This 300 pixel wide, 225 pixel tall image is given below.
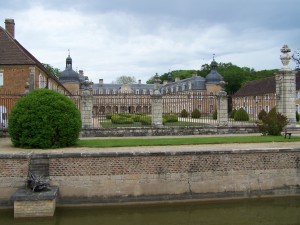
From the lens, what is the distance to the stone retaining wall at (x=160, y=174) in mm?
10578

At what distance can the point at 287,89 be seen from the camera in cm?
1834

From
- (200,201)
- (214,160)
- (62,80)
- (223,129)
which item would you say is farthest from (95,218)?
(62,80)

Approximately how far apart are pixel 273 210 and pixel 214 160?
2154 mm

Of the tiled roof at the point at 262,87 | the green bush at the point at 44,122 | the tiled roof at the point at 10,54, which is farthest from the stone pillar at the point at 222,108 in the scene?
the tiled roof at the point at 262,87

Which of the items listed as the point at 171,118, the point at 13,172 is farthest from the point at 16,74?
the point at 13,172

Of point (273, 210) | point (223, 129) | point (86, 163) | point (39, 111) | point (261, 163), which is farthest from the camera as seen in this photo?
point (223, 129)

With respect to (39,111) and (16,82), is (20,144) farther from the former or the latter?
(16,82)

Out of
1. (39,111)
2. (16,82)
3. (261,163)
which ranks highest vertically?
(16,82)

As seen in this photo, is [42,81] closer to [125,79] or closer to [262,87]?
[262,87]

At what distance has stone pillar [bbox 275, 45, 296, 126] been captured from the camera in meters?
18.3

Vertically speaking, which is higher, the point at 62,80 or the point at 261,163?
the point at 62,80

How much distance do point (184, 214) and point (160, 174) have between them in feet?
5.10

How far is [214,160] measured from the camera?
11.2 m

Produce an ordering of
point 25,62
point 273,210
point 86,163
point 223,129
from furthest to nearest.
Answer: point 25,62, point 223,129, point 86,163, point 273,210
